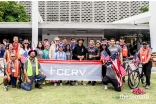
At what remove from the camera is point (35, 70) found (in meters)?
6.64

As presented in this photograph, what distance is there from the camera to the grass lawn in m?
Answer: 5.36

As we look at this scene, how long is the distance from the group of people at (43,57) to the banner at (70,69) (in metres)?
0.19

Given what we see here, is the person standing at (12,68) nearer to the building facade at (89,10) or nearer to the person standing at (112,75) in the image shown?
the person standing at (112,75)

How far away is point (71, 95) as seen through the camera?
5.99m

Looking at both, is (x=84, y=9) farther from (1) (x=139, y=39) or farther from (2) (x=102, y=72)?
(2) (x=102, y=72)

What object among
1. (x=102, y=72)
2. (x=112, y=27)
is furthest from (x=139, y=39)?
(x=102, y=72)

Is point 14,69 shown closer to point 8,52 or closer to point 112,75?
point 8,52

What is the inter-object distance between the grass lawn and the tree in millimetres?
27273

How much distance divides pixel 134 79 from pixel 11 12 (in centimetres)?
3168

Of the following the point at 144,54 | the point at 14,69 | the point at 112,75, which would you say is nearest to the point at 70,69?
the point at 112,75

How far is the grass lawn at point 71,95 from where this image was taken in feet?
17.6

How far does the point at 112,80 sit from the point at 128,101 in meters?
1.34

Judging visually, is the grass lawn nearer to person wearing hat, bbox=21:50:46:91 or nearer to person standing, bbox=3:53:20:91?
person wearing hat, bbox=21:50:46:91

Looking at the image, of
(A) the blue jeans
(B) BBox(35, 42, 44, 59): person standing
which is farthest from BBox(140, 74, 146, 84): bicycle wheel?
(B) BBox(35, 42, 44, 59): person standing
